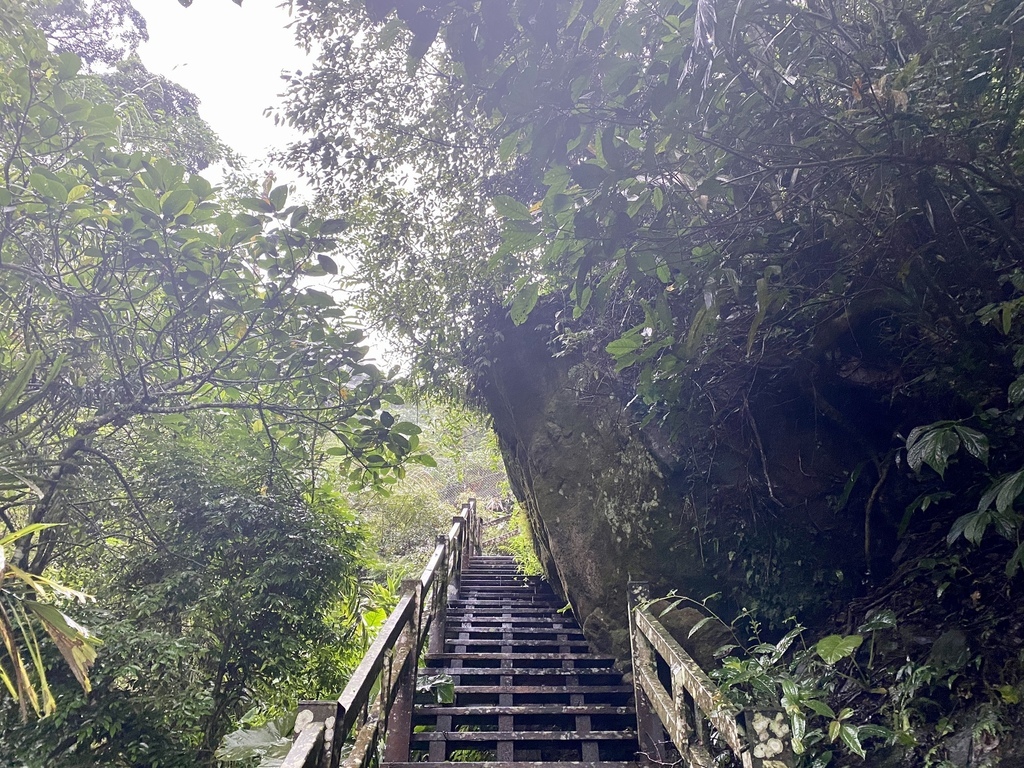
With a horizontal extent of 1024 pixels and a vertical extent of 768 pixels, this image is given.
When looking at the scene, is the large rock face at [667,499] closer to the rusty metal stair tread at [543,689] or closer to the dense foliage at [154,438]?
the rusty metal stair tread at [543,689]

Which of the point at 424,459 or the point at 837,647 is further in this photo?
the point at 424,459

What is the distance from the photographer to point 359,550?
13.9ft

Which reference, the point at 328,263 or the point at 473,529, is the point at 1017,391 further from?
the point at 473,529

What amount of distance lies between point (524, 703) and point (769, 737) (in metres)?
2.17

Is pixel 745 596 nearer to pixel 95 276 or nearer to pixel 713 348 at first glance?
pixel 713 348

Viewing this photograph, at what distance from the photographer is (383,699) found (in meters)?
2.39

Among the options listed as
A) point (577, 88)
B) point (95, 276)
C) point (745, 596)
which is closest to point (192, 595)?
point (95, 276)

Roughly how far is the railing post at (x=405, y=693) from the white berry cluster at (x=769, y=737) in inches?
74.4

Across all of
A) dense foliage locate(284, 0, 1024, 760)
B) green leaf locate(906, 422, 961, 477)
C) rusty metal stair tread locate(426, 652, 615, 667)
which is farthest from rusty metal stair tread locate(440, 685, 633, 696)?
green leaf locate(906, 422, 961, 477)

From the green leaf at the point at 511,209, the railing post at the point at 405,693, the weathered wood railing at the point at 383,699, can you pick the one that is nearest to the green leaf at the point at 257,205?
the green leaf at the point at 511,209

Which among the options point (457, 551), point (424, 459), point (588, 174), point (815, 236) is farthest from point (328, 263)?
point (457, 551)

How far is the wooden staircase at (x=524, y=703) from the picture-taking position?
9.33 ft

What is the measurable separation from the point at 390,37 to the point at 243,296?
5.31ft

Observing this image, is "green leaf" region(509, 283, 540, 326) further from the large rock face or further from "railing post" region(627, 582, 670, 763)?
"railing post" region(627, 582, 670, 763)
